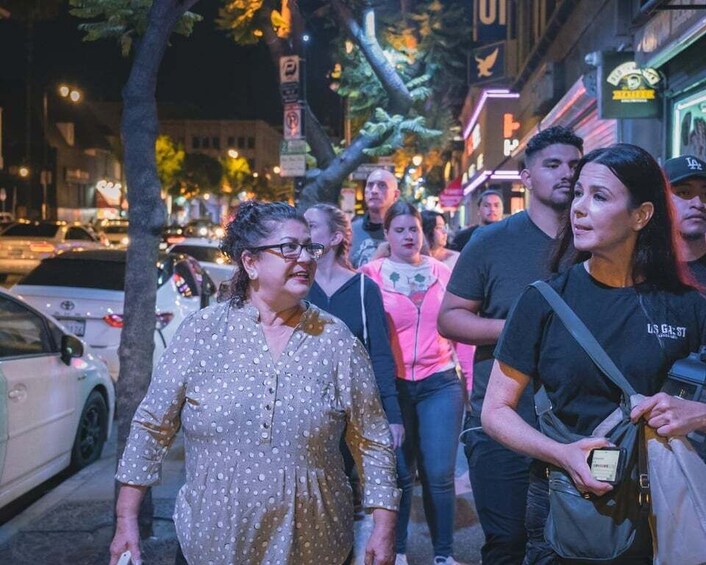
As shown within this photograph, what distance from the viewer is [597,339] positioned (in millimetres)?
2562

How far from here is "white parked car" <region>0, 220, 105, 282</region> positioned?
80.9 feet

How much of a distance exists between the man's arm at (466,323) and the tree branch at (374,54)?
939 centimetres

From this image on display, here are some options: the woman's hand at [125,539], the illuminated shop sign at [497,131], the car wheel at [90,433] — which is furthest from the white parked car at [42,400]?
the illuminated shop sign at [497,131]

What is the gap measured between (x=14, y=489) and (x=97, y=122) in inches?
2844

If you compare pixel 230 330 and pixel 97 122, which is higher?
pixel 97 122

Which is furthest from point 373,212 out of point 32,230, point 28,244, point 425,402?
point 32,230

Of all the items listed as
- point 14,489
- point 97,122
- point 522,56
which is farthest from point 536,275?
point 97,122

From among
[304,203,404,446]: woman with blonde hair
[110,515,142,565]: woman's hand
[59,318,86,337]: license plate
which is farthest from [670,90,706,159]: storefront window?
[110,515,142,565]: woman's hand

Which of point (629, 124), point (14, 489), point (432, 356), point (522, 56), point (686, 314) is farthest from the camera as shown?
point (522, 56)

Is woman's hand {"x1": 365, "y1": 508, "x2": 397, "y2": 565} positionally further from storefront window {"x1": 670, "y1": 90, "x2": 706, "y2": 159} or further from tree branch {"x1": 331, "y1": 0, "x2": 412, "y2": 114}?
tree branch {"x1": 331, "y1": 0, "x2": 412, "y2": 114}

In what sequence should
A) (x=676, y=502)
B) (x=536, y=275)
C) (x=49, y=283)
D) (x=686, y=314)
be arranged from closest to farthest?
(x=676, y=502) → (x=686, y=314) → (x=536, y=275) → (x=49, y=283)

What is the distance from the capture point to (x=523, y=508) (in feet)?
11.8

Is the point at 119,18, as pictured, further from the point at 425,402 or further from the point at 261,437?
the point at 261,437

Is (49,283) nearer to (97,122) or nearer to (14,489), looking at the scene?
(14,489)
